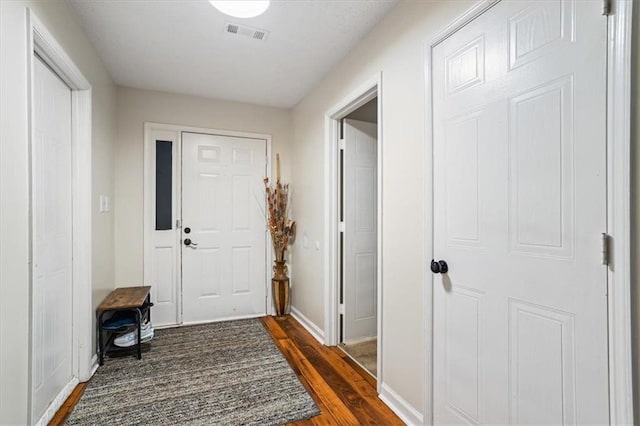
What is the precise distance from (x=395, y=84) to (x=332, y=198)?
123cm

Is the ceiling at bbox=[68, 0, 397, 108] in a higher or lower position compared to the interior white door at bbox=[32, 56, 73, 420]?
higher

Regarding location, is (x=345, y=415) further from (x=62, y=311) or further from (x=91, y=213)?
(x=91, y=213)

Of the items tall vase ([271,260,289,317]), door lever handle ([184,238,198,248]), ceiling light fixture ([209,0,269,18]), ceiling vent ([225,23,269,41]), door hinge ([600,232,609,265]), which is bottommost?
tall vase ([271,260,289,317])

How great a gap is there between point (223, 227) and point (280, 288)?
3.24 feet

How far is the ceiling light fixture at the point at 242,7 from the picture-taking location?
1.88 meters

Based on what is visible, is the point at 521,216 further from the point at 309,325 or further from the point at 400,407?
the point at 309,325

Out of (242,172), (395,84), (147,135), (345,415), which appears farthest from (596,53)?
(147,135)

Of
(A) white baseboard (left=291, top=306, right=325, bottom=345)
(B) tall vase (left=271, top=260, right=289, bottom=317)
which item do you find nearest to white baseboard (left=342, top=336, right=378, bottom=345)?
(A) white baseboard (left=291, top=306, right=325, bottom=345)

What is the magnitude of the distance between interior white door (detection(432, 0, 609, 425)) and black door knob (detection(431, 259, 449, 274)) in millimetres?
32

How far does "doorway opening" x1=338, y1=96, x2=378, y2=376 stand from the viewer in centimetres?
299

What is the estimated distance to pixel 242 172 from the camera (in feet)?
12.4

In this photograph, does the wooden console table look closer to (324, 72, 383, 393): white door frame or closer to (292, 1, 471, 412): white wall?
(324, 72, 383, 393): white door frame

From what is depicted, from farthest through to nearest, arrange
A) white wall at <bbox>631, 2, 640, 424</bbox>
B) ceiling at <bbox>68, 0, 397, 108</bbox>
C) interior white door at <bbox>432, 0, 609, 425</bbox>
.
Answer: ceiling at <bbox>68, 0, 397, 108</bbox>
interior white door at <bbox>432, 0, 609, 425</bbox>
white wall at <bbox>631, 2, 640, 424</bbox>

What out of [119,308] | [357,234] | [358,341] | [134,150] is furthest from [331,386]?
[134,150]
